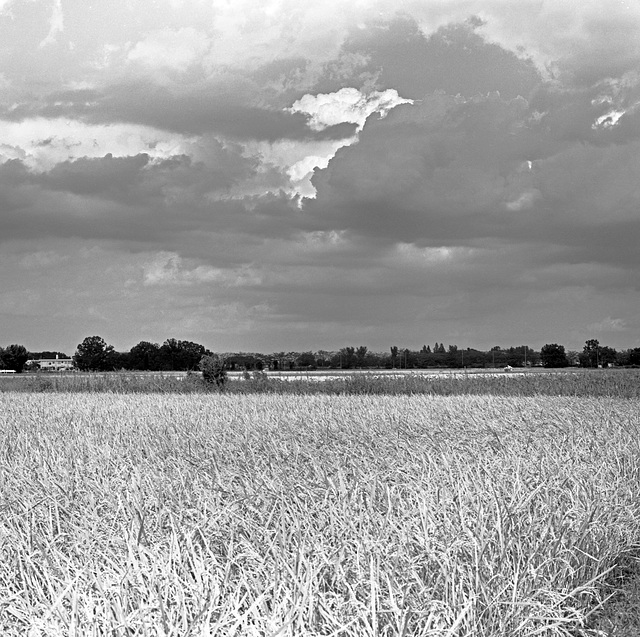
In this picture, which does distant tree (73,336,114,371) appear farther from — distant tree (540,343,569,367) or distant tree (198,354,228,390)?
distant tree (198,354,228,390)

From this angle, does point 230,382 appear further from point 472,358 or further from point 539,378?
point 472,358

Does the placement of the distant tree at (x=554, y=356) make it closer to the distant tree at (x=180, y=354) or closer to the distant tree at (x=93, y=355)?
the distant tree at (x=180, y=354)

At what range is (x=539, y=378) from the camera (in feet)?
94.3

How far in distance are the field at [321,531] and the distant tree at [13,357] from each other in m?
107

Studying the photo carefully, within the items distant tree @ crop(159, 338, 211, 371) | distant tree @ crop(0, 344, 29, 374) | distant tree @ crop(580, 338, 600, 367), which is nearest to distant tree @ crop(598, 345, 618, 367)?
distant tree @ crop(580, 338, 600, 367)

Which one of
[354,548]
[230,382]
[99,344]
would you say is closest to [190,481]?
[354,548]

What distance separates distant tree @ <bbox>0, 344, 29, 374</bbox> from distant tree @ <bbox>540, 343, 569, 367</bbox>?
2995 inches

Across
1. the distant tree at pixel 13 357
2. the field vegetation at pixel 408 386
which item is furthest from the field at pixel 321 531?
the distant tree at pixel 13 357

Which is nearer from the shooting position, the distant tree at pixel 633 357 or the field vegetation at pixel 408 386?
the field vegetation at pixel 408 386

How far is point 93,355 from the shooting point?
93312mm

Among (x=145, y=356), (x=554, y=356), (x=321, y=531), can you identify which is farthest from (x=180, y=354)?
(x=321, y=531)

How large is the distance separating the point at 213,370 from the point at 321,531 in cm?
2543

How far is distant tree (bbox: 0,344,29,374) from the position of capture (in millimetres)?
110250

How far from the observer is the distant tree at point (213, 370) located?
2986 cm
